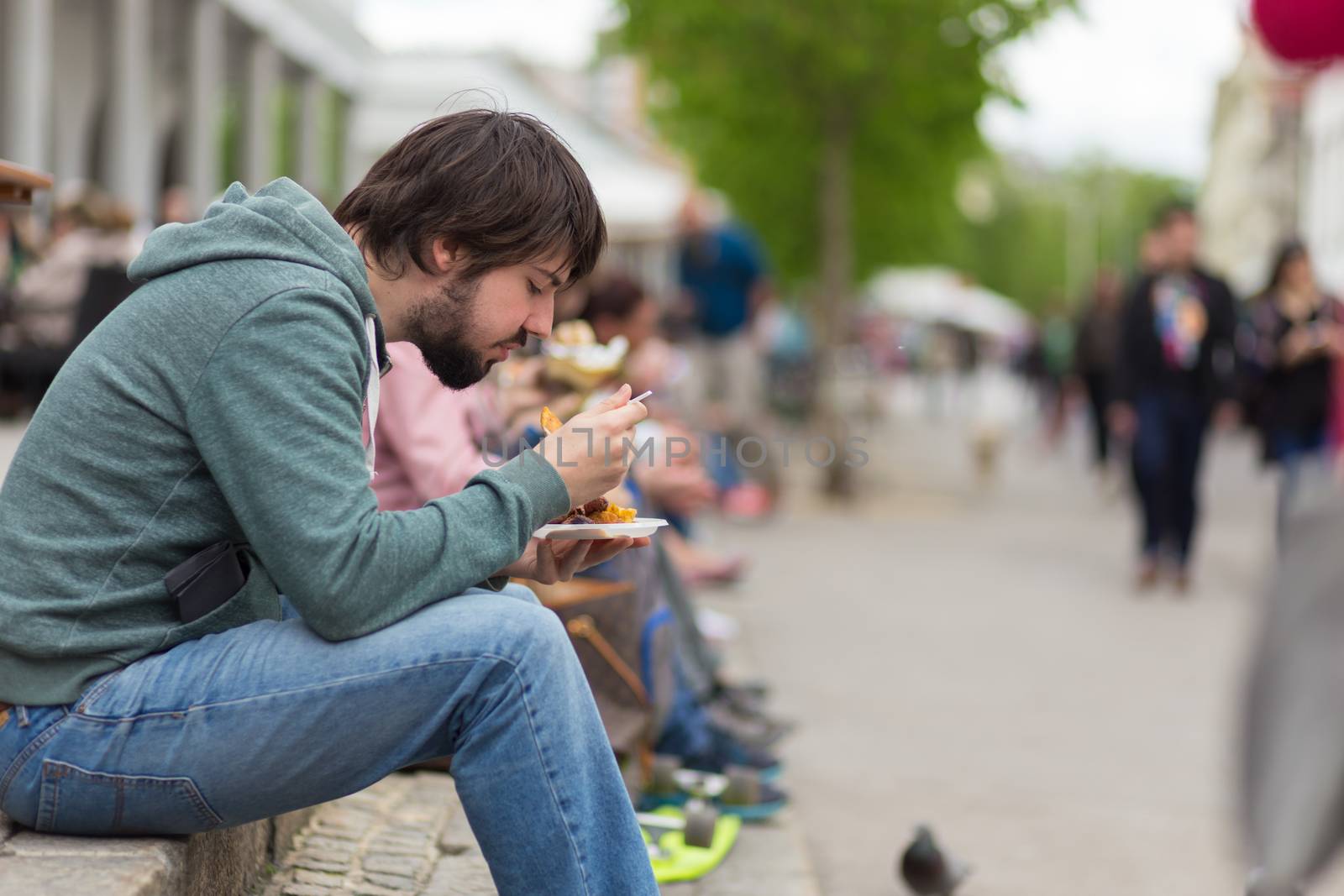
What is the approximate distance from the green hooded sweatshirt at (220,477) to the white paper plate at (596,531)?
164mm

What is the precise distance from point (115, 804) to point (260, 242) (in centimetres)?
83

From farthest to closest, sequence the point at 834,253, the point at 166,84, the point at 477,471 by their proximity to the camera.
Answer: the point at 166,84
the point at 834,253
the point at 477,471

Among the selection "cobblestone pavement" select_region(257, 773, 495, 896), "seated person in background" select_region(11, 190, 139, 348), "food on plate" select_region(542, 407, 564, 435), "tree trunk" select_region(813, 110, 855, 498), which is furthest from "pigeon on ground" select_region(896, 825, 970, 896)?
"tree trunk" select_region(813, 110, 855, 498)

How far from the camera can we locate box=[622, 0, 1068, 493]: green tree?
1320 cm

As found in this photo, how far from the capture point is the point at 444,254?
8.39 ft

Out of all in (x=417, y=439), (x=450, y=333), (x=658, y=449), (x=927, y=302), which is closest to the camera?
(x=450, y=333)

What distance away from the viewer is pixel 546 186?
2562 millimetres

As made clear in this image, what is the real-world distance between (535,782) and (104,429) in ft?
2.62

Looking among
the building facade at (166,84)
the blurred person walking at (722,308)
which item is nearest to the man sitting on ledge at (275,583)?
the blurred person walking at (722,308)

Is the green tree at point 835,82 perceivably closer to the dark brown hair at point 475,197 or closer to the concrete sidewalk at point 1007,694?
the concrete sidewalk at point 1007,694

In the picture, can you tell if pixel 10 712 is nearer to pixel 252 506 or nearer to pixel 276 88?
pixel 252 506

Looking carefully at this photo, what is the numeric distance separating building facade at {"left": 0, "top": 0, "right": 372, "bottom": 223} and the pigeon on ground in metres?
11.8

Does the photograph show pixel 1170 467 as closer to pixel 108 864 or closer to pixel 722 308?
pixel 722 308

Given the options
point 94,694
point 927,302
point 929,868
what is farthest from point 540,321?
point 927,302
